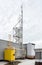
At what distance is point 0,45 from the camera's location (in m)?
21.6

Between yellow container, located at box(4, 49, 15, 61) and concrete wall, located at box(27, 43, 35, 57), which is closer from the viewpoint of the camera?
yellow container, located at box(4, 49, 15, 61)

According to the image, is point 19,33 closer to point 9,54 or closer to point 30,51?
point 30,51

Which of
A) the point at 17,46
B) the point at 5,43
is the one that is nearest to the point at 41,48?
the point at 17,46

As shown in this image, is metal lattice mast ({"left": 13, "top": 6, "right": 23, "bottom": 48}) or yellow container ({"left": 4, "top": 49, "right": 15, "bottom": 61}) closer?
yellow container ({"left": 4, "top": 49, "right": 15, "bottom": 61})

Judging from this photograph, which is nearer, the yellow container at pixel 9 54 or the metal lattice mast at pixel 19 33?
the yellow container at pixel 9 54

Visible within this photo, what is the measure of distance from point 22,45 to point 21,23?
4.15m

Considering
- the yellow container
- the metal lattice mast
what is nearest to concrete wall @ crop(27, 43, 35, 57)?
the metal lattice mast

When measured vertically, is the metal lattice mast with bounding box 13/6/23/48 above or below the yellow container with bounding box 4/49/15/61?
above

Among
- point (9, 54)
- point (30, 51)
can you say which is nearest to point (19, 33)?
point (30, 51)

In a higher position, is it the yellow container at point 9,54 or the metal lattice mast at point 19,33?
the metal lattice mast at point 19,33

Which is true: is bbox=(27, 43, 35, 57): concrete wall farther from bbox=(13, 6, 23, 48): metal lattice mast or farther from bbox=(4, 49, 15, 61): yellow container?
bbox=(4, 49, 15, 61): yellow container

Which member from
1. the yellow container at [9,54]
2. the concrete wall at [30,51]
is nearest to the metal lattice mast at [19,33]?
the concrete wall at [30,51]

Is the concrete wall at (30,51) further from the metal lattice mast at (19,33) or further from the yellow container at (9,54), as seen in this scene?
the yellow container at (9,54)

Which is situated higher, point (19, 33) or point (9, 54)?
point (19, 33)
